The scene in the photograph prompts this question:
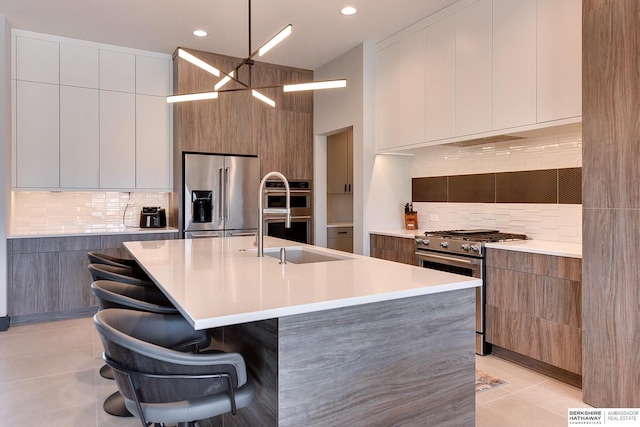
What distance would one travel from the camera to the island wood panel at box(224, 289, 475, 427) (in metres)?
1.33

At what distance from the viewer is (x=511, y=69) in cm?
309

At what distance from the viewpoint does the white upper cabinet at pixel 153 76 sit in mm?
4672

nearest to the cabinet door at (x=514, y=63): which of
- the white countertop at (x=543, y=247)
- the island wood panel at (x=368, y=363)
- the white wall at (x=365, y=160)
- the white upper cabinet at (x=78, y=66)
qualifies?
the white countertop at (x=543, y=247)

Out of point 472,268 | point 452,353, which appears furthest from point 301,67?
point 452,353

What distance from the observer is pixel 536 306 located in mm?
2771

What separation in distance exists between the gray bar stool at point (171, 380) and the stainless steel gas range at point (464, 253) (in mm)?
2274

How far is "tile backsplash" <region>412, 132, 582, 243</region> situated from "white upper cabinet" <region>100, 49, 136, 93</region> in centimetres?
339


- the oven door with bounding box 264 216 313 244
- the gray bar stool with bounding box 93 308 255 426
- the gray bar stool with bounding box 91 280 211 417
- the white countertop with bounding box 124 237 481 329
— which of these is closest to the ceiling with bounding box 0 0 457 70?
the oven door with bounding box 264 216 313 244

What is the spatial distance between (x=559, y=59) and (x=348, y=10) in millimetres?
1823

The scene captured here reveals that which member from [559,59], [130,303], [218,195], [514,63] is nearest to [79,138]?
[218,195]

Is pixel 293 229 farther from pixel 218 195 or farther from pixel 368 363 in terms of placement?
pixel 368 363

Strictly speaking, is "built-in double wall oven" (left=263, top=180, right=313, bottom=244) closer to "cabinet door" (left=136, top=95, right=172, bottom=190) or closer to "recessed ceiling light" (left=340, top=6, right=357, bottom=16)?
"cabinet door" (left=136, top=95, right=172, bottom=190)

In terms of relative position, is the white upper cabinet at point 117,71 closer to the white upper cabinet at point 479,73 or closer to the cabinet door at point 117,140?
the cabinet door at point 117,140

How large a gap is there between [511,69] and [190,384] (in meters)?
3.07
